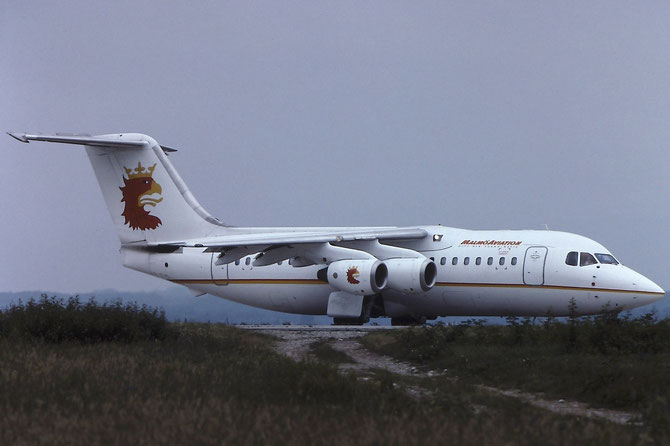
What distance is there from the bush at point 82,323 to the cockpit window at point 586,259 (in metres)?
11.9

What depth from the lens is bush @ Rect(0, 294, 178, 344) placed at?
22.2 metres

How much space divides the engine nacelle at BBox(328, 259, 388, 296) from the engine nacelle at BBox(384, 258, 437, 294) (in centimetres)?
33

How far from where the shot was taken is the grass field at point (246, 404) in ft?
34.0

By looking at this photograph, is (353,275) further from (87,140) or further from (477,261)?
(87,140)

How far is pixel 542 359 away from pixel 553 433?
7635mm

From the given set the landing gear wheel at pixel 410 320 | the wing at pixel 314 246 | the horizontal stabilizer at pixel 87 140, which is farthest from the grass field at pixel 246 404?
the horizontal stabilizer at pixel 87 140

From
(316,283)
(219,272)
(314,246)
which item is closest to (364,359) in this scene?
(314,246)

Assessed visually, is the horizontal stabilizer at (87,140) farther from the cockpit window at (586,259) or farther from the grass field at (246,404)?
the cockpit window at (586,259)

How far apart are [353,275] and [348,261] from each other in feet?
2.66


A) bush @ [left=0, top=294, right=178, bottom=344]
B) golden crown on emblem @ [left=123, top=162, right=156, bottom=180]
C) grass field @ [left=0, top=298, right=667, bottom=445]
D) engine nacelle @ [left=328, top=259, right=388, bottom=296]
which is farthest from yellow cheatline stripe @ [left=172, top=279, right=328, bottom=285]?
grass field @ [left=0, top=298, right=667, bottom=445]

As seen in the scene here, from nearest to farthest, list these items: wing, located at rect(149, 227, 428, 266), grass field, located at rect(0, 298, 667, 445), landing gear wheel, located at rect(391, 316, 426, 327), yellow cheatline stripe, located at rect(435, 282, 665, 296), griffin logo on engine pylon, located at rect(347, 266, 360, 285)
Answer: grass field, located at rect(0, 298, 667, 445), yellow cheatline stripe, located at rect(435, 282, 665, 296), griffin logo on engine pylon, located at rect(347, 266, 360, 285), wing, located at rect(149, 227, 428, 266), landing gear wheel, located at rect(391, 316, 426, 327)

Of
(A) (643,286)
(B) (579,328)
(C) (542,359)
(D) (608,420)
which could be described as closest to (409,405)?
(D) (608,420)

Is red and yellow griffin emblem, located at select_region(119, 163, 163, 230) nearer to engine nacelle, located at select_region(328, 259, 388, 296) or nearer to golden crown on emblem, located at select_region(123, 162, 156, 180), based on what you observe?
golden crown on emblem, located at select_region(123, 162, 156, 180)

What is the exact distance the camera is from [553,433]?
408 inches
